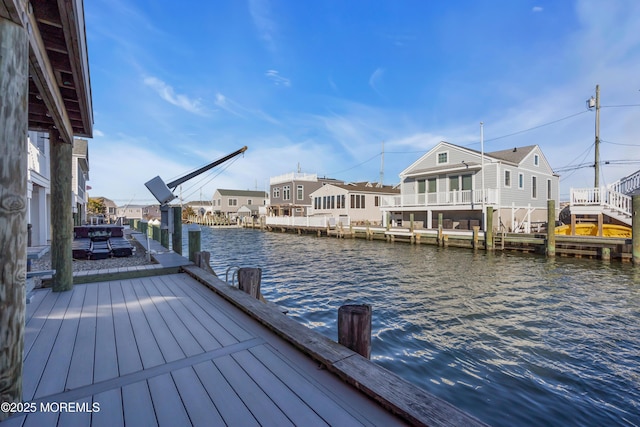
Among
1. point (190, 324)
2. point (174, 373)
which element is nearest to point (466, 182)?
point (190, 324)

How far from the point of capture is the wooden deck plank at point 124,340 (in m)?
2.71

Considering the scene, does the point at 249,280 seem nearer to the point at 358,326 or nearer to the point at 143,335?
the point at 143,335

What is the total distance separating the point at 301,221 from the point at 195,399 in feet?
98.4

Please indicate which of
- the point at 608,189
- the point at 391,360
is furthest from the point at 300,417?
the point at 608,189

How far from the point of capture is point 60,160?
457 cm

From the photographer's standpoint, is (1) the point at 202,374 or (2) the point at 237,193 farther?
(2) the point at 237,193

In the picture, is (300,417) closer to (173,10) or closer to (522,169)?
(173,10)

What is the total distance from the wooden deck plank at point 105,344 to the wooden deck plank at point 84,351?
38mm

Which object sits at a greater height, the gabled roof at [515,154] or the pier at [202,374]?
the gabled roof at [515,154]

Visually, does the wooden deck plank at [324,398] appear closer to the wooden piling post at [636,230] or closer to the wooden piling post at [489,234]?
Answer: the wooden piling post at [636,230]

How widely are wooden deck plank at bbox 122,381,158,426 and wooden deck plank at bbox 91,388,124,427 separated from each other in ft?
0.09

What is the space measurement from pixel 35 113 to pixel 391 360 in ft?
19.0

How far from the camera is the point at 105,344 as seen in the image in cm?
313

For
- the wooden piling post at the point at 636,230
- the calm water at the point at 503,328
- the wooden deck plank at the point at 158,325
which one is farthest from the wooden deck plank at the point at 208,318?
the wooden piling post at the point at 636,230
